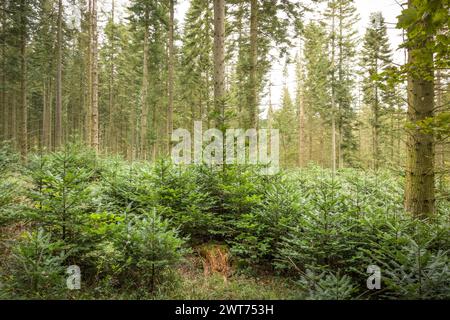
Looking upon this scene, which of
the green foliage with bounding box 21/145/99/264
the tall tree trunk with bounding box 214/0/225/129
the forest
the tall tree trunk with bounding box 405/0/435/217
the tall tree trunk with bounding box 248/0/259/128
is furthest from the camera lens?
the tall tree trunk with bounding box 248/0/259/128

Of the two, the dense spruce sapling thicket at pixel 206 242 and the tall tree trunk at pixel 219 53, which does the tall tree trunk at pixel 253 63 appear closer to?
the tall tree trunk at pixel 219 53

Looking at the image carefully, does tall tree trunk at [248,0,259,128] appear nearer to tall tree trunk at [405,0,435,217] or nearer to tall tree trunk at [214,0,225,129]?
tall tree trunk at [214,0,225,129]

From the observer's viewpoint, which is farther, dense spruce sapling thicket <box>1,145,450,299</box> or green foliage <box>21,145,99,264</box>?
green foliage <box>21,145,99,264</box>

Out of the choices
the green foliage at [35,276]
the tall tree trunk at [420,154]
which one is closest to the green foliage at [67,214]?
the green foliage at [35,276]

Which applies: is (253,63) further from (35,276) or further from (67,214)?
(35,276)

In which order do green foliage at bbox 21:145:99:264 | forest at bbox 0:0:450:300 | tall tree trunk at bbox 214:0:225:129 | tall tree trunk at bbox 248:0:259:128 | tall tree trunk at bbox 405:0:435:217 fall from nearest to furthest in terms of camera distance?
forest at bbox 0:0:450:300, green foliage at bbox 21:145:99:264, tall tree trunk at bbox 405:0:435:217, tall tree trunk at bbox 214:0:225:129, tall tree trunk at bbox 248:0:259:128

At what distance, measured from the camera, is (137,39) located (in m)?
21.0

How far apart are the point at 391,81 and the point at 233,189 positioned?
3.88 metres

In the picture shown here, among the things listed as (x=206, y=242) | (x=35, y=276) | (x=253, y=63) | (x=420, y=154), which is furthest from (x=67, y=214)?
(x=253, y=63)

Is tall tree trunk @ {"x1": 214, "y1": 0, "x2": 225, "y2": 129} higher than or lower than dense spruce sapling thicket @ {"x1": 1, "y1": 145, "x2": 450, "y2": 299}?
higher

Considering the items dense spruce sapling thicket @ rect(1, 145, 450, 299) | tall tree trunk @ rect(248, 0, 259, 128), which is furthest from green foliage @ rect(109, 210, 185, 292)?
tall tree trunk @ rect(248, 0, 259, 128)

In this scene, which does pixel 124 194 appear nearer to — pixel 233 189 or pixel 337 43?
pixel 233 189

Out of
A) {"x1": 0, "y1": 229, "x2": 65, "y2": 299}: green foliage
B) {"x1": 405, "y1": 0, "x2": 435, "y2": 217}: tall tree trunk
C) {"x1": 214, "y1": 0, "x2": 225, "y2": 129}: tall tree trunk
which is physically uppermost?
{"x1": 214, "y1": 0, "x2": 225, "y2": 129}: tall tree trunk

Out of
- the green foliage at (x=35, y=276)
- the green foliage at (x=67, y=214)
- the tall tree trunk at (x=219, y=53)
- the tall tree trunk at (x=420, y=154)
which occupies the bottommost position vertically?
the green foliage at (x=35, y=276)
